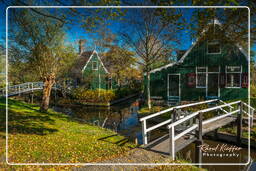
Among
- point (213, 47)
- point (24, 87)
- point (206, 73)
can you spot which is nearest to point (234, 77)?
point (206, 73)

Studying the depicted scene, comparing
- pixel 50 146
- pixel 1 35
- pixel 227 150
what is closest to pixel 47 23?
pixel 1 35

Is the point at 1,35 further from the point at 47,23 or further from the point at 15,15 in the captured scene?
the point at 47,23

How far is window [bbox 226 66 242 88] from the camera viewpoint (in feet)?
11.1

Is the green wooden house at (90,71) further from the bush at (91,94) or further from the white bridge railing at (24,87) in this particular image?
the white bridge railing at (24,87)

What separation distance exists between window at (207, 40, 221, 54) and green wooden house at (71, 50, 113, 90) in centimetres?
290

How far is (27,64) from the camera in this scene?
4859 millimetres

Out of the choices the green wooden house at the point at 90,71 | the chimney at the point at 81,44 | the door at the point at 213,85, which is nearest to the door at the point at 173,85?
the door at the point at 213,85

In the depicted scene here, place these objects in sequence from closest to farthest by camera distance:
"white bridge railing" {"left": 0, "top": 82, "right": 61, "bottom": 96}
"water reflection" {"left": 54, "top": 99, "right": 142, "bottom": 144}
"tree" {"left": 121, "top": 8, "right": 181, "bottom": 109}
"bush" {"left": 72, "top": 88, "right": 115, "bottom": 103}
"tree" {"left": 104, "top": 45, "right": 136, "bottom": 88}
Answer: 1. "tree" {"left": 121, "top": 8, "right": 181, "bottom": 109}
2. "tree" {"left": 104, "top": 45, "right": 136, "bottom": 88}
3. "white bridge railing" {"left": 0, "top": 82, "right": 61, "bottom": 96}
4. "bush" {"left": 72, "top": 88, "right": 115, "bottom": 103}
5. "water reflection" {"left": 54, "top": 99, "right": 142, "bottom": 144}

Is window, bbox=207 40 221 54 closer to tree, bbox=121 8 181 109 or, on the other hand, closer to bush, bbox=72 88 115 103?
tree, bbox=121 8 181 109

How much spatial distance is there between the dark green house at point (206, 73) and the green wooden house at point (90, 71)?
1.68 metres

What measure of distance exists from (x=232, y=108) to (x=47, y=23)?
6.04 metres

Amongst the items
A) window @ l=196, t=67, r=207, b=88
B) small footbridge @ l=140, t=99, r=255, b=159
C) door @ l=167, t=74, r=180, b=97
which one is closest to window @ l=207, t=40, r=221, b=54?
window @ l=196, t=67, r=207, b=88

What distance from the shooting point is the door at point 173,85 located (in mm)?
4004

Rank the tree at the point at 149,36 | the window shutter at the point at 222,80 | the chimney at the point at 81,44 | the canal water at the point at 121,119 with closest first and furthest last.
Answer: the window shutter at the point at 222,80
the tree at the point at 149,36
the chimney at the point at 81,44
the canal water at the point at 121,119
